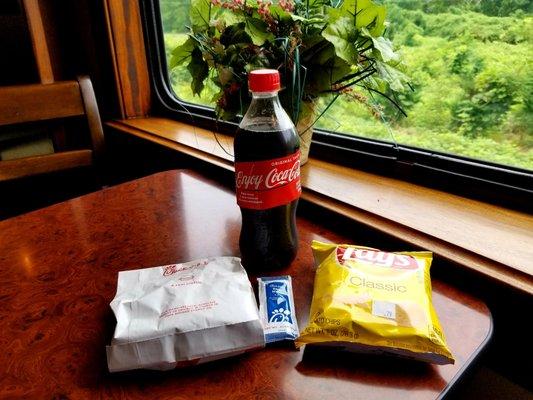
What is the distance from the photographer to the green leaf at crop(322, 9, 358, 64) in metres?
0.79

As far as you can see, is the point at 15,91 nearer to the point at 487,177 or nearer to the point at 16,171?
the point at 16,171

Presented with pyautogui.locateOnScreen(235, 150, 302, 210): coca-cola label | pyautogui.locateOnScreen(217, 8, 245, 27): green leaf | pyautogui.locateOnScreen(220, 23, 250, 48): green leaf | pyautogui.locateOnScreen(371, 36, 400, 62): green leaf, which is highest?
pyautogui.locateOnScreen(217, 8, 245, 27): green leaf

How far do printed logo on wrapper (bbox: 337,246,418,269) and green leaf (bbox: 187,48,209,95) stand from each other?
58 cm

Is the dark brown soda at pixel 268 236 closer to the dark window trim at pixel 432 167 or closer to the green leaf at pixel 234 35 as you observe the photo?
the green leaf at pixel 234 35

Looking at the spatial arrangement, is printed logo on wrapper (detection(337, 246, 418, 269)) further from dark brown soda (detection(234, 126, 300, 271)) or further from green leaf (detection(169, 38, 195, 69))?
green leaf (detection(169, 38, 195, 69))

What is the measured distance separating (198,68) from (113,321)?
2.09ft

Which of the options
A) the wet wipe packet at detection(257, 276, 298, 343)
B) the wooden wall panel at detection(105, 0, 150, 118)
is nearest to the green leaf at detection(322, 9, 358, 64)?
the wet wipe packet at detection(257, 276, 298, 343)

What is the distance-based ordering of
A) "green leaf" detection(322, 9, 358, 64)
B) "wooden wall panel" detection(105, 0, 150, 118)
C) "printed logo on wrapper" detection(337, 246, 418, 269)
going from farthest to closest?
1. "wooden wall panel" detection(105, 0, 150, 118)
2. "green leaf" detection(322, 9, 358, 64)
3. "printed logo on wrapper" detection(337, 246, 418, 269)

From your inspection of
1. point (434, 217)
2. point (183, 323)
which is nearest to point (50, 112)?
point (183, 323)

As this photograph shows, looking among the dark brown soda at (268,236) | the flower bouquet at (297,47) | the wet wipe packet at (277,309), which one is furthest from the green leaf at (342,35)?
the wet wipe packet at (277,309)

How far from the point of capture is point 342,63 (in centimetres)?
86

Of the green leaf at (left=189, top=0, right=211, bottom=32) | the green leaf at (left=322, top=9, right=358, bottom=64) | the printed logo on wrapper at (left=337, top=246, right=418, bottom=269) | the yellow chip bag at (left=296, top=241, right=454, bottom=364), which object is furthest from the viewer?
the green leaf at (left=189, top=0, right=211, bottom=32)

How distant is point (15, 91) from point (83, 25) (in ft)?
2.61

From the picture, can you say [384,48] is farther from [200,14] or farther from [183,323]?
[183,323]
